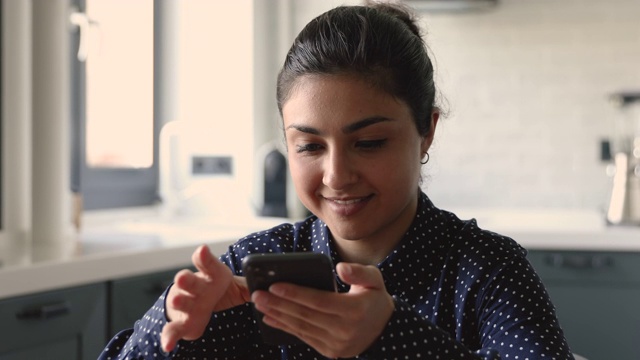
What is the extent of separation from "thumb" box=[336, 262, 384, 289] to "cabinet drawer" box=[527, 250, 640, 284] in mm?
1843

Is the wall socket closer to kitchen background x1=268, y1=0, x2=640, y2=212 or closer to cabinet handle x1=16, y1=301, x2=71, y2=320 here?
kitchen background x1=268, y1=0, x2=640, y2=212

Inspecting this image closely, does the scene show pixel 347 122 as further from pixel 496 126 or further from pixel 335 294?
pixel 496 126

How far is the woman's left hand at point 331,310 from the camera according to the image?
0.87 meters

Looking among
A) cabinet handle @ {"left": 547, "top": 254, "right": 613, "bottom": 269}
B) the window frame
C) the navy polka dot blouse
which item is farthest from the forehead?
the window frame

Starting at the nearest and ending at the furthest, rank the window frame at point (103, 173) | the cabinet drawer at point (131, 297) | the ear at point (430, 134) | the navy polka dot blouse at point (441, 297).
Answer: the navy polka dot blouse at point (441, 297) → the ear at point (430, 134) → the cabinet drawer at point (131, 297) → the window frame at point (103, 173)

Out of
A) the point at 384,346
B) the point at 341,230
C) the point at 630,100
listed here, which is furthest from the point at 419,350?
the point at 630,100

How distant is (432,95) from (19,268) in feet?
3.27

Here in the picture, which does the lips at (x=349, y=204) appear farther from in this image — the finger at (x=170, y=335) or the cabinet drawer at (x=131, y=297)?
the cabinet drawer at (x=131, y=297)

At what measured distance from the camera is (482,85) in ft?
11.0

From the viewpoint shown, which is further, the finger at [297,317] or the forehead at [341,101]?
the forehead at [341,101]

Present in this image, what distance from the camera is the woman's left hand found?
87 cm

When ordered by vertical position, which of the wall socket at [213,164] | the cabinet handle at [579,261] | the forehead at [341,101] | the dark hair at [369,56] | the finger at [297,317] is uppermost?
the dark hair at [369,56]

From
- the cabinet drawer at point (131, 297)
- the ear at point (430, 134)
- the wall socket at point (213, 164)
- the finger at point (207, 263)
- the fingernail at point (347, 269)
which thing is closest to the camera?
the fingernail at point (347, 269)

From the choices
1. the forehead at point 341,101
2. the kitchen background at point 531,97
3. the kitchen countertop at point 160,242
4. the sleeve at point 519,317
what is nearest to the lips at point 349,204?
the forehead at point 341,101
